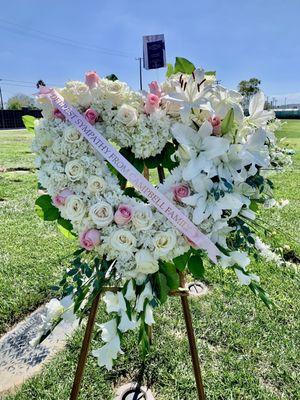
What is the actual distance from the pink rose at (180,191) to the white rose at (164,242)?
11 centimetres

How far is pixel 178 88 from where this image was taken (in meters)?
1.24

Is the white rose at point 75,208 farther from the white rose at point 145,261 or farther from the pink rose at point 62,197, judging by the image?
the white rose at point 145,261

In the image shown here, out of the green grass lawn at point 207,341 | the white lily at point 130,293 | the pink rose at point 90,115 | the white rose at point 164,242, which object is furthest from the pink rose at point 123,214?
the green grass lawn at point 207,341

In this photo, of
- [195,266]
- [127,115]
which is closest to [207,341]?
[195,266]

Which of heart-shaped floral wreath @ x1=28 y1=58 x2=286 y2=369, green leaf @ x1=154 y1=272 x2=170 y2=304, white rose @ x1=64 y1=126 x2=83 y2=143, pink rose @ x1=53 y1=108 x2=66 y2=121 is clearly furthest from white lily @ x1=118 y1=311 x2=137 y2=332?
pink rose @ x1=53 y1=108 x2=66 y2=121

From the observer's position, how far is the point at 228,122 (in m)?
1.19

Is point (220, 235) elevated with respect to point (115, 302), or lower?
elevated

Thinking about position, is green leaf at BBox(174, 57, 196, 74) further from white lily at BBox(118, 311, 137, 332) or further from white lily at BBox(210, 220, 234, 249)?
white lily at BBox(118, 311, 137, 332)

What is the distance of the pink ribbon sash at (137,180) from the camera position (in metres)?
1.18

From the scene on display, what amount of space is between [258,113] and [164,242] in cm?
56

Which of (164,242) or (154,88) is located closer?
(164,242)

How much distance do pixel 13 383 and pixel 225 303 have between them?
1390 mm

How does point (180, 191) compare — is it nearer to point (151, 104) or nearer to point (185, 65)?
point (151, 104)

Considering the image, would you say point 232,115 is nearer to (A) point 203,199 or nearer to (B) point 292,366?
(A) point 203,199
